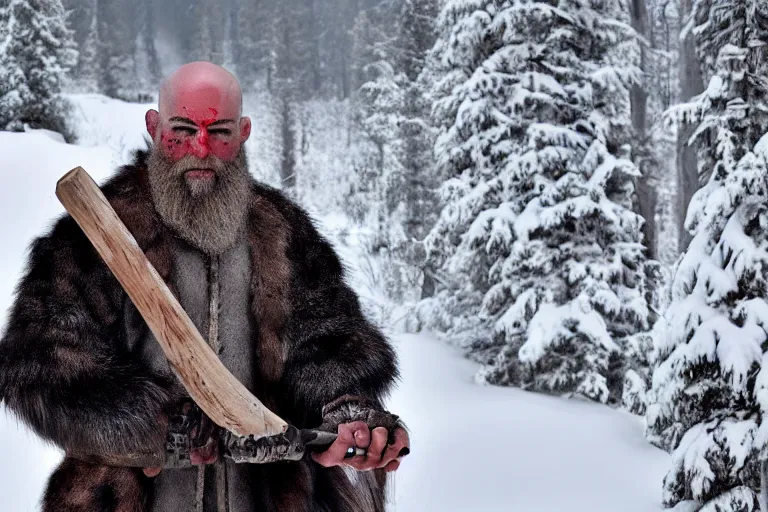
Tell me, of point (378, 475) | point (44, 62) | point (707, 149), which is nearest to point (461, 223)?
point (707, 149)

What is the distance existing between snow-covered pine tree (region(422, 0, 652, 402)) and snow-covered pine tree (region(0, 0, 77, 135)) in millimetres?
10895

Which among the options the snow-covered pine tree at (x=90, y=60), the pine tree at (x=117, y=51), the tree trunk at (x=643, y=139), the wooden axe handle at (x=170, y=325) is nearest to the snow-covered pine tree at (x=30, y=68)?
the snow-covered pine tree at (x=90, y=60)

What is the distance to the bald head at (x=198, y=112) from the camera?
243cm

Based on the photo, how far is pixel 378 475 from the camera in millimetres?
2678

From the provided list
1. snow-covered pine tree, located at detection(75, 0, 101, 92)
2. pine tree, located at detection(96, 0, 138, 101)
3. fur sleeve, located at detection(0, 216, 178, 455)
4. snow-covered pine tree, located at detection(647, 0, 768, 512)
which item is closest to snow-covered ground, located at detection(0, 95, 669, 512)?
snow-covered pine tree, located at detection(647, 0, 768, 512)

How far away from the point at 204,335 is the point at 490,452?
524 cm

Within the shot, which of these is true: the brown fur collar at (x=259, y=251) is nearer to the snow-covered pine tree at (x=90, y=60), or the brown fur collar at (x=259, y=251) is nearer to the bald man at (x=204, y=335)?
the bald man at (x=204, y=335)

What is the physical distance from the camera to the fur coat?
2.14 m

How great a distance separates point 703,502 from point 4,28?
17753 mm

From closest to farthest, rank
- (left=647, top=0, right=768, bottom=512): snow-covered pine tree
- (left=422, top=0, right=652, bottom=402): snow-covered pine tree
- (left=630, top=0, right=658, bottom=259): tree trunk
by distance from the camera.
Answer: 1. (left=647, top=0, right=768, bottom=512): snow-covered pine tree
2. (left=422, top=0, right=652, bottom=402): snow-covered pine tree
3. (left=630, top=0, right=658, bottom=259): tree trunk

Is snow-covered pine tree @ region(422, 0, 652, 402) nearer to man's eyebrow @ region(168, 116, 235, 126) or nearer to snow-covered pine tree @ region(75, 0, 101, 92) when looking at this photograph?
man's eyebrow @ region(168, 116, 235, 126)

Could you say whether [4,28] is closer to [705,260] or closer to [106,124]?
[106,124]

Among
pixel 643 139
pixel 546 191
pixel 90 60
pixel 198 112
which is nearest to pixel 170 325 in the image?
pixel 198 112

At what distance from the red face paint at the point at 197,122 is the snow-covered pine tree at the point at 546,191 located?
692 cm
